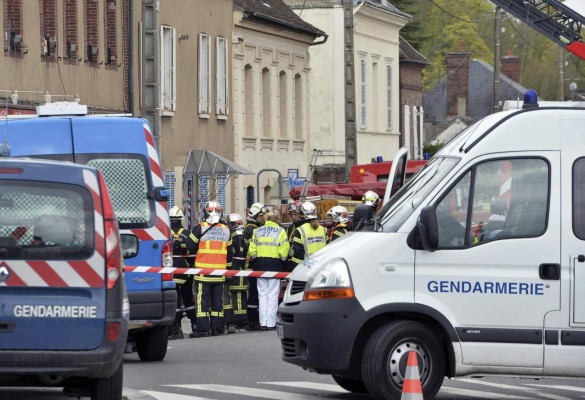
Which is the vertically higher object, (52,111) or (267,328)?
(52,111)

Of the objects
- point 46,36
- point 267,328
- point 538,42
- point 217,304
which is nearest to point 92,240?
point 217,304

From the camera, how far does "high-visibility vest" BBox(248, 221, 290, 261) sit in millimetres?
24000

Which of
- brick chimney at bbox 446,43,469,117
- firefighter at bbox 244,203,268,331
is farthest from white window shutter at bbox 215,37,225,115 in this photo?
brick chimney at bbox 446,43,469,117

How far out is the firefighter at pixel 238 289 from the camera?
2359 centimetres

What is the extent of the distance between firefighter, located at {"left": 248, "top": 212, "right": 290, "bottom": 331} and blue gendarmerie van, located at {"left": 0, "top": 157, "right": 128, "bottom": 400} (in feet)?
41.9

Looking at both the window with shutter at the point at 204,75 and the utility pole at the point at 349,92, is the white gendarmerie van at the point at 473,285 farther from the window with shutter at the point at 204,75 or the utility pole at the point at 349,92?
Result: the window with shutter at the point at 204,75

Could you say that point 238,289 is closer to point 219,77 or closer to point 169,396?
point 169,396

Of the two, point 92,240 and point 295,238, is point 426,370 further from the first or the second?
point 295,238

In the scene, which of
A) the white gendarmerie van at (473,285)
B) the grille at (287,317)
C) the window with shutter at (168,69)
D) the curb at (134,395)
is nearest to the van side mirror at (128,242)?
the curb at (134,395)

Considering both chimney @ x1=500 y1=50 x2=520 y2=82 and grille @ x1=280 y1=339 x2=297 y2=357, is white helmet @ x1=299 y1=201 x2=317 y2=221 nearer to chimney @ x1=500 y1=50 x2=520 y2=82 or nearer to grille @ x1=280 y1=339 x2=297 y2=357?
grille @ x1=280 y1=339 x2=297 y2=357

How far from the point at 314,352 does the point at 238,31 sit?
32.3 meters

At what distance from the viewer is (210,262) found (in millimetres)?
22609

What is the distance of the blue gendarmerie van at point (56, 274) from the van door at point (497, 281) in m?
2.96

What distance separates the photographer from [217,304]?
2284cm
